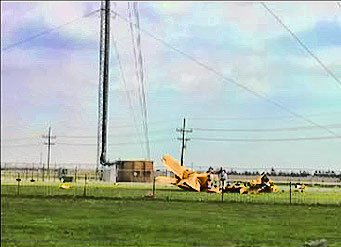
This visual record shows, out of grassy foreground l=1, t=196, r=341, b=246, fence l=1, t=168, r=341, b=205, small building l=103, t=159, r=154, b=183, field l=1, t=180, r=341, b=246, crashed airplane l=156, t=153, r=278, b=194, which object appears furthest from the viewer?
small building l=103, t=159, r=154, b=183

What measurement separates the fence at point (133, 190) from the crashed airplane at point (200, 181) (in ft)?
2.69

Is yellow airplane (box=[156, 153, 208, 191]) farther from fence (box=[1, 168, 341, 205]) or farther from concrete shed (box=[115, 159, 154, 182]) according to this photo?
concrete shed (box=[115, 159, 154, 182])

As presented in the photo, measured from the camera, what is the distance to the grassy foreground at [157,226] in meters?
13.6

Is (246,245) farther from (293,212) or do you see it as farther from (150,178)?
(150,178)

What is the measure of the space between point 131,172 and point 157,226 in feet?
134

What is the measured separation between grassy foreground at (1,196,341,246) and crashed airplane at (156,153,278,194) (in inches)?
799

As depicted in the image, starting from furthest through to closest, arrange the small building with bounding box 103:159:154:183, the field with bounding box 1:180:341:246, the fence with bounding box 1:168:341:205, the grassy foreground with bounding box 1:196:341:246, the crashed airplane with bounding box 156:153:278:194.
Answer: the small building with bounding box 103:159:154:183
the crashed airplane with bounding box 156:153:278:194
the fence with bounding box 1:168:341:205
the grassy foreground with bounding box 1:196:341:246
the field with bounding box 1:180:341:246

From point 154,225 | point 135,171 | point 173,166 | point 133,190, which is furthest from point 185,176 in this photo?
point 154,225

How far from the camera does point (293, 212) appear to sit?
26.0 meters

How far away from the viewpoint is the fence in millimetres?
17297

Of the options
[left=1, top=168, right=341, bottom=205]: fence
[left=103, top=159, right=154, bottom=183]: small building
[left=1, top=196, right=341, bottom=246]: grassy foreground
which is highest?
[left=103, top=159, right=154, bottom=183]: small building

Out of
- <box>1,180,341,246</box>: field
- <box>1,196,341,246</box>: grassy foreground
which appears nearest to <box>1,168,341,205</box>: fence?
<box>1,180,341,246</box>: field

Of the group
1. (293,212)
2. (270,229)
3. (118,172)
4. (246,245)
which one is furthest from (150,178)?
(246,245)

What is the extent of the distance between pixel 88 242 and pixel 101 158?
27.4 metres
